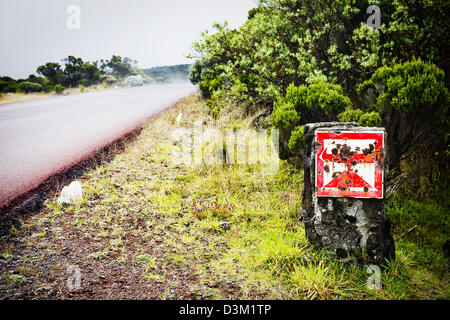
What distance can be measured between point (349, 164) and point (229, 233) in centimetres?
171

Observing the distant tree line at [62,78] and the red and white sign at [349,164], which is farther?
the distant tree line at [62,78]

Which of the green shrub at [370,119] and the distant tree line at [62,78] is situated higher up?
the distant tree line at [62,78]

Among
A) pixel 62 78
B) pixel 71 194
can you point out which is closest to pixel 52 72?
pixel 62 78

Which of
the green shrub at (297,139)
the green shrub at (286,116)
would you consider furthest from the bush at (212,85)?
the green shrub at (297,139)

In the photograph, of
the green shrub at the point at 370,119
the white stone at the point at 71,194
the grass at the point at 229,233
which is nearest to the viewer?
the grass at the point at 229,233

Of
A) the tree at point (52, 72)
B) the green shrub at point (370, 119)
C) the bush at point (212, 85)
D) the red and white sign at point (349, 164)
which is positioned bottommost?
the red and white sign at point (349, 164)

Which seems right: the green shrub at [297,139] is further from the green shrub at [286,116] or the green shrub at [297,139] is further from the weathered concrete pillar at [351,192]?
A: the weathered concrete pillar at [351,192]

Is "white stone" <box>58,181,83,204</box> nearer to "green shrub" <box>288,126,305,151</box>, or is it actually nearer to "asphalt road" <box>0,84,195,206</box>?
"asphalt road" <box>0,84,195,206</box>

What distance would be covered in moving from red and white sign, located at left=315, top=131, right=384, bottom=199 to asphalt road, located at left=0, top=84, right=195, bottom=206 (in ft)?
13.8

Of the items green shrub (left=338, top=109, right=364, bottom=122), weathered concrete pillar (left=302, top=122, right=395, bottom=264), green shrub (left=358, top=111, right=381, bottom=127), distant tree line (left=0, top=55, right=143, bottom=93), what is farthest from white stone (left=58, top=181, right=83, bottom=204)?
distant tree line (left=0, top=55, right=143, bottom=93)

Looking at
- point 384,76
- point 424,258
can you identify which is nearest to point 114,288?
point 424,258

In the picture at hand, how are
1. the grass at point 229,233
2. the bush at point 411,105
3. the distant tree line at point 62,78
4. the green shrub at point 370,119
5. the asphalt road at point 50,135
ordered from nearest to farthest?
the grass at point 229,233
the bush at point 411,105
the green shrub at point 370,119
the asphalt road at point 50,135
the distant tree line at point 62,78

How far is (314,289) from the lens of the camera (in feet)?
8.57

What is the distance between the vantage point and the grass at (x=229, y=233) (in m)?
2.71
